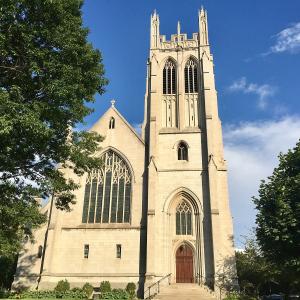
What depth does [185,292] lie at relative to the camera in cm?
2414

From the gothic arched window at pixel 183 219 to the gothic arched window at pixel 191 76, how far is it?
11.3 meters

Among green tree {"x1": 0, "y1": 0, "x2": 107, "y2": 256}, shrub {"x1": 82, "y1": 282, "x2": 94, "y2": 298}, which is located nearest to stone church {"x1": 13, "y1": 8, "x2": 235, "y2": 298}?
Result: shrub {"x1": 82, "y1": 282, "x2": 94, "y2": 298}

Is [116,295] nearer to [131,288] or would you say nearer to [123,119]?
[131,288]

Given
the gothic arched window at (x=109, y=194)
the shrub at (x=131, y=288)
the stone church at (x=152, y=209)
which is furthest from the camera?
the gothic arched window at (x=109, y=194)

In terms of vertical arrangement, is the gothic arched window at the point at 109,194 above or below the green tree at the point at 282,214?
above

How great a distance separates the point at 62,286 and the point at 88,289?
78.7 inches

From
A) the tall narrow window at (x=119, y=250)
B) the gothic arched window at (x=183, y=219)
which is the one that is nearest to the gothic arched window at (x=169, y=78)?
the gothic arched window at (x=183, y=219)

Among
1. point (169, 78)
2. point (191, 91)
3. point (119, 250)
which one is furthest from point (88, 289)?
point (169, 78)

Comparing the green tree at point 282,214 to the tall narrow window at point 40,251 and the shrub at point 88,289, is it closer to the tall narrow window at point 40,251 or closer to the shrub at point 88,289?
the shrub at point 88,289

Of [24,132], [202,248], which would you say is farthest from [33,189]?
[202,248]

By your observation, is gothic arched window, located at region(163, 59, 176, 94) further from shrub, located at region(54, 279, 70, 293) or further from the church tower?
shrub, located at region(54, 279, 70, 293)

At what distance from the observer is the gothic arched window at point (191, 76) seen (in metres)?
34.5

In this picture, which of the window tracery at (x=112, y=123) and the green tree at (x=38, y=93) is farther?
the window tracery at (x=112, y=123)

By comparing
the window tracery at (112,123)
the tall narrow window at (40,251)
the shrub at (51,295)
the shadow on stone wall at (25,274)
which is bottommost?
the shrub at (51,295)
